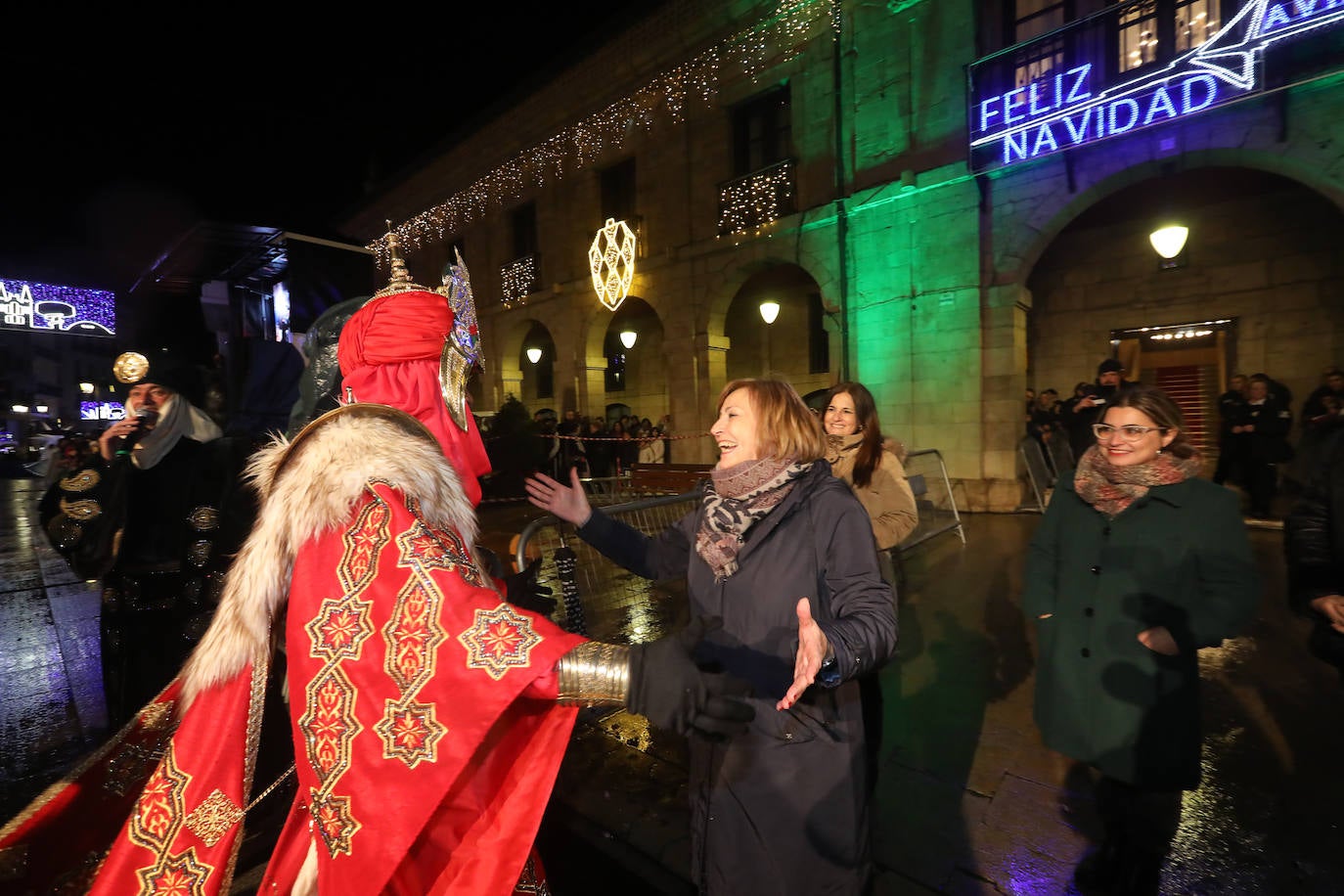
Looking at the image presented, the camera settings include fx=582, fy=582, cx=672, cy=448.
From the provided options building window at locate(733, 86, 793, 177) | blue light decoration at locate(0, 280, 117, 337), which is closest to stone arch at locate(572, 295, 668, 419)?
building window at locate(733, 86, 793, 177)

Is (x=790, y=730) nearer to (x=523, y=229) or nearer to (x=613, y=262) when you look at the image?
(x=613, y=262)

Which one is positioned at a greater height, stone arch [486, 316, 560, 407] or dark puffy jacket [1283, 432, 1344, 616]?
stone arch [486, 316, 560, 407]

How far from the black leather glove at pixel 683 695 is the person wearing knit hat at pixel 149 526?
2805mm

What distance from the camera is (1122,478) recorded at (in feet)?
7.48

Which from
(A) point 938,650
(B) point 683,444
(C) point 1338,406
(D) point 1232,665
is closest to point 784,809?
(A) point 938,650

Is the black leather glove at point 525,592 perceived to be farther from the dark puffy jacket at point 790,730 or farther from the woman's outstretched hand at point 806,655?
the woman's outstretched hand at point 806,655

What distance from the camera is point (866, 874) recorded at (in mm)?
1733

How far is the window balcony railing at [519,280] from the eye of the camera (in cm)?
1709

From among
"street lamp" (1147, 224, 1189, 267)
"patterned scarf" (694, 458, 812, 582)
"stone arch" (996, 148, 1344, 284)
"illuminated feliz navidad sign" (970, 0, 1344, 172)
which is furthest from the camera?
"street lamp" (1147, 224, 1189, 267)

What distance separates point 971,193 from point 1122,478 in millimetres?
8949

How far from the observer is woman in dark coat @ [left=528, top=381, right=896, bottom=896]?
5.35 feet

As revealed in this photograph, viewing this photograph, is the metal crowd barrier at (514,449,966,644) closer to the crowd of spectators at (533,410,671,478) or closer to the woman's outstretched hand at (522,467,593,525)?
the woman's outstretched hand at (522,467,593,525)

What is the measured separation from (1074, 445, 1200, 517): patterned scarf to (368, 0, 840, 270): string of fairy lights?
8.41 meters

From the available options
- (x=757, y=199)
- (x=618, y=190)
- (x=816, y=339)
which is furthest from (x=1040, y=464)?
(x=618, y=190)
